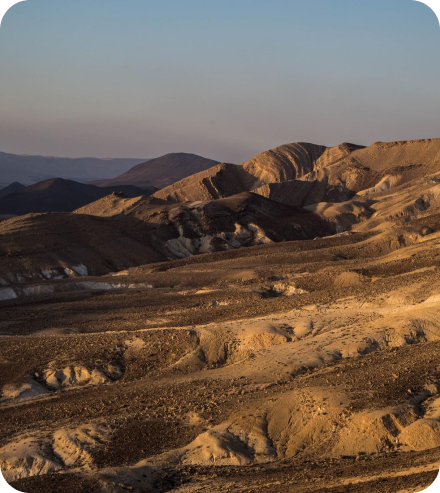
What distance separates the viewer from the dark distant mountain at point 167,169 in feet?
566

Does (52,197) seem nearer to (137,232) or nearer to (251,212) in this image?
(251,212)

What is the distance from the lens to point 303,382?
18578 millimetres

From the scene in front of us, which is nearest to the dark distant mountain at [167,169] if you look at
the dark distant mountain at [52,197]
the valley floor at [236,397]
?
the dark distant mountain at [52,197]

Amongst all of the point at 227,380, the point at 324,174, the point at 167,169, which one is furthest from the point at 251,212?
the point at 167,169

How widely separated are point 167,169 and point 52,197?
2831 inches

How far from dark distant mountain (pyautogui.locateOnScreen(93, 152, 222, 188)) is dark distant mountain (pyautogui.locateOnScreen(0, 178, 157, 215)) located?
45.5 metres

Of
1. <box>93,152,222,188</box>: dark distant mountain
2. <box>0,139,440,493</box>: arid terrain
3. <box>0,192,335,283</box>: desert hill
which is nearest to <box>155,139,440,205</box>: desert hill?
<box>0,192,335,283</box>: desert hill

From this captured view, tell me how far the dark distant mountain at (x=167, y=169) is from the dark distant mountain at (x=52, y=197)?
45.5m

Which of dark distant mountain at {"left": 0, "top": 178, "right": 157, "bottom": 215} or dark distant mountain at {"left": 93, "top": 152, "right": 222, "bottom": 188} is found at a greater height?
dark distant mountain at {"left": 93, "top": 152, "right": 222, "bottom": 188}

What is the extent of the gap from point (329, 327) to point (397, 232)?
2819cm

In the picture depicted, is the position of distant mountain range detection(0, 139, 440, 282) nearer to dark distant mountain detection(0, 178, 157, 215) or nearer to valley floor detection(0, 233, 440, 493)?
valley floor detection(0, 233, 440, 493)

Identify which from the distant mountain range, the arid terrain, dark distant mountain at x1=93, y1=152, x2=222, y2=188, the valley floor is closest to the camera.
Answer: the valley floor

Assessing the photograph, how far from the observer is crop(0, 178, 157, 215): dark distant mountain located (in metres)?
108

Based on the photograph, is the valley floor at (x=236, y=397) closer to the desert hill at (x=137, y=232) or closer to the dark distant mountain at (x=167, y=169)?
the desert hill at (x=137, y=232)
